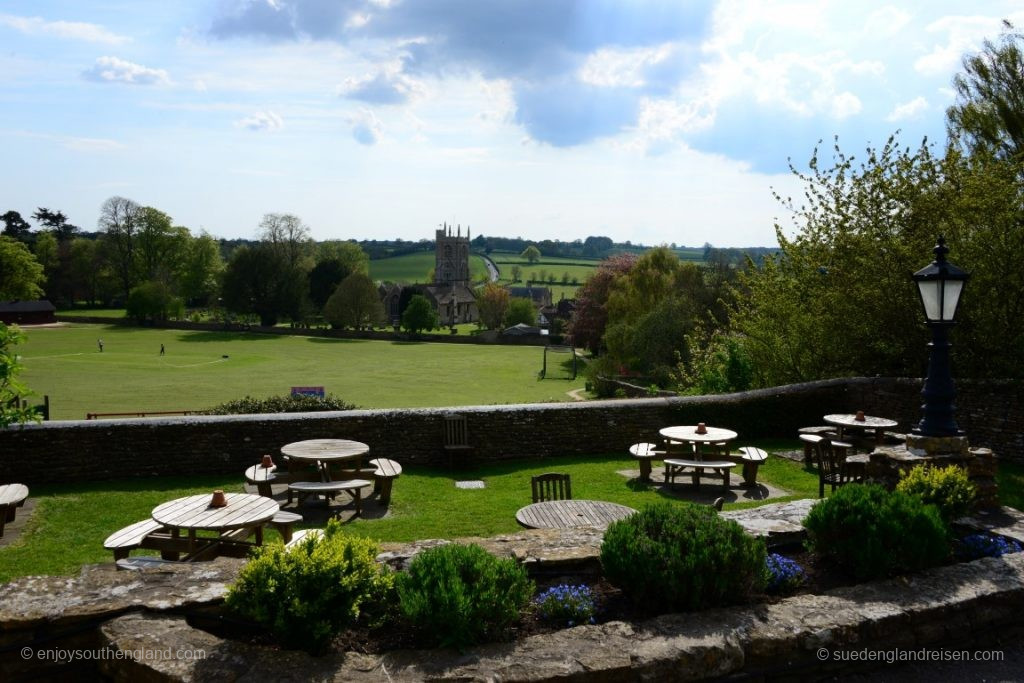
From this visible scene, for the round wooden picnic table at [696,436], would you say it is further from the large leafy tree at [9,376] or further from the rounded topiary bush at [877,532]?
the large leafy tree at [9,376]

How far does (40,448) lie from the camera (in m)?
12.3

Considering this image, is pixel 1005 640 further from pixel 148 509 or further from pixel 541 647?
pixel 148 509

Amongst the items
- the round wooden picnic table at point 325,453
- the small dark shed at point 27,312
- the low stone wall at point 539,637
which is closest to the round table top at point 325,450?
the round wooden picnic table at point 325,453

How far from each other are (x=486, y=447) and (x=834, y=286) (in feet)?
30.1

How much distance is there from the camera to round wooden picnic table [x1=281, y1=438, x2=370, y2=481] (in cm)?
1107

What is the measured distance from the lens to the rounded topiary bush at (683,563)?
4.79m

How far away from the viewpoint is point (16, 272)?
66000 mm

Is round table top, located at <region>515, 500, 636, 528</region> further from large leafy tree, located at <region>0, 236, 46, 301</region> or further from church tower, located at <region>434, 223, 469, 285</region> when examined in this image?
church tower, located at <region>434, 223, 469, 285</region>

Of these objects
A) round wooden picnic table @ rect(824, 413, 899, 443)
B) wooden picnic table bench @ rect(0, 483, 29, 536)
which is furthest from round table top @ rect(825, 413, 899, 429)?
wooden picnic table bench @ rect(0, 483, 29, 536)

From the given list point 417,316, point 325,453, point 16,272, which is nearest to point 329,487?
point 325,453

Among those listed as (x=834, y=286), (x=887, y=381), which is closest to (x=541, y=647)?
(x=887, y=381)

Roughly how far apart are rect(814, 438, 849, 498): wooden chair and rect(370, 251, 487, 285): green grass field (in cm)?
13134

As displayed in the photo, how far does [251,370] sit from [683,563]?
47.1 m

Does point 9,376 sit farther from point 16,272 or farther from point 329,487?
point 16,272
